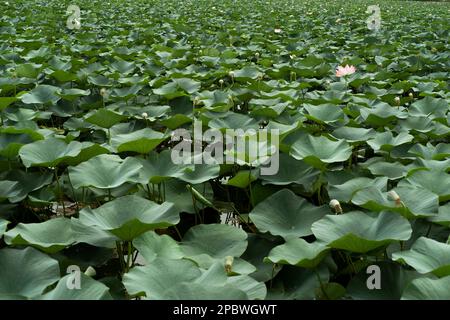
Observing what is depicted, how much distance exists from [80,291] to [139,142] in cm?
75

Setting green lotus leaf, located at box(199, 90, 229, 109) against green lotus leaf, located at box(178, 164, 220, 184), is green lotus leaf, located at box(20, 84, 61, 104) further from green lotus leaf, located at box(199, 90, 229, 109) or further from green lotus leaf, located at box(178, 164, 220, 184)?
green lotus leaf, located at box(178, 164, 220, 184)

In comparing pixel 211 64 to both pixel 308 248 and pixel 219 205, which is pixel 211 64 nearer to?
pixel 219 205

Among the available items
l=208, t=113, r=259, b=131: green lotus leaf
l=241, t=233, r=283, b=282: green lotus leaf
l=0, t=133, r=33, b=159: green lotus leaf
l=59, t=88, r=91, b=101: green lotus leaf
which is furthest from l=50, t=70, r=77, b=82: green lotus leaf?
l=241, t=233, r=283, b=282: green lotus leaf

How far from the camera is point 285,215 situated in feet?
4.98

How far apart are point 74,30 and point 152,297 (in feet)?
16.1

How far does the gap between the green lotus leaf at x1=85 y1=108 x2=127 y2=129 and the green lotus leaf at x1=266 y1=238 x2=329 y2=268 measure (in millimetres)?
1018

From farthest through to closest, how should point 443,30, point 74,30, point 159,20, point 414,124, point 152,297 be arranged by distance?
point 159,20 < point 443,30 < point 74,30 < point 414,124 < point 152,297

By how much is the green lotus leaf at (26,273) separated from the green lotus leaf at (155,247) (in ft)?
0.66

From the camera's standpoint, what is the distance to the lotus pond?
120 centimetres

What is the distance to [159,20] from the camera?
6324mm

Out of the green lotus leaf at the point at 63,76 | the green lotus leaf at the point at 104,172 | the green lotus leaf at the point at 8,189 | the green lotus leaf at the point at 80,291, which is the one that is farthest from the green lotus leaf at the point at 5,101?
the green lotus leaf at the point at 80,291

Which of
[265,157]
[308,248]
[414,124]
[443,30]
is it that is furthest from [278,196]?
[443,30]

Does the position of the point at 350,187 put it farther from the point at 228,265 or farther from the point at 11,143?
the point at 11,143

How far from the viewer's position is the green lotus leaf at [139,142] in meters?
1.75
